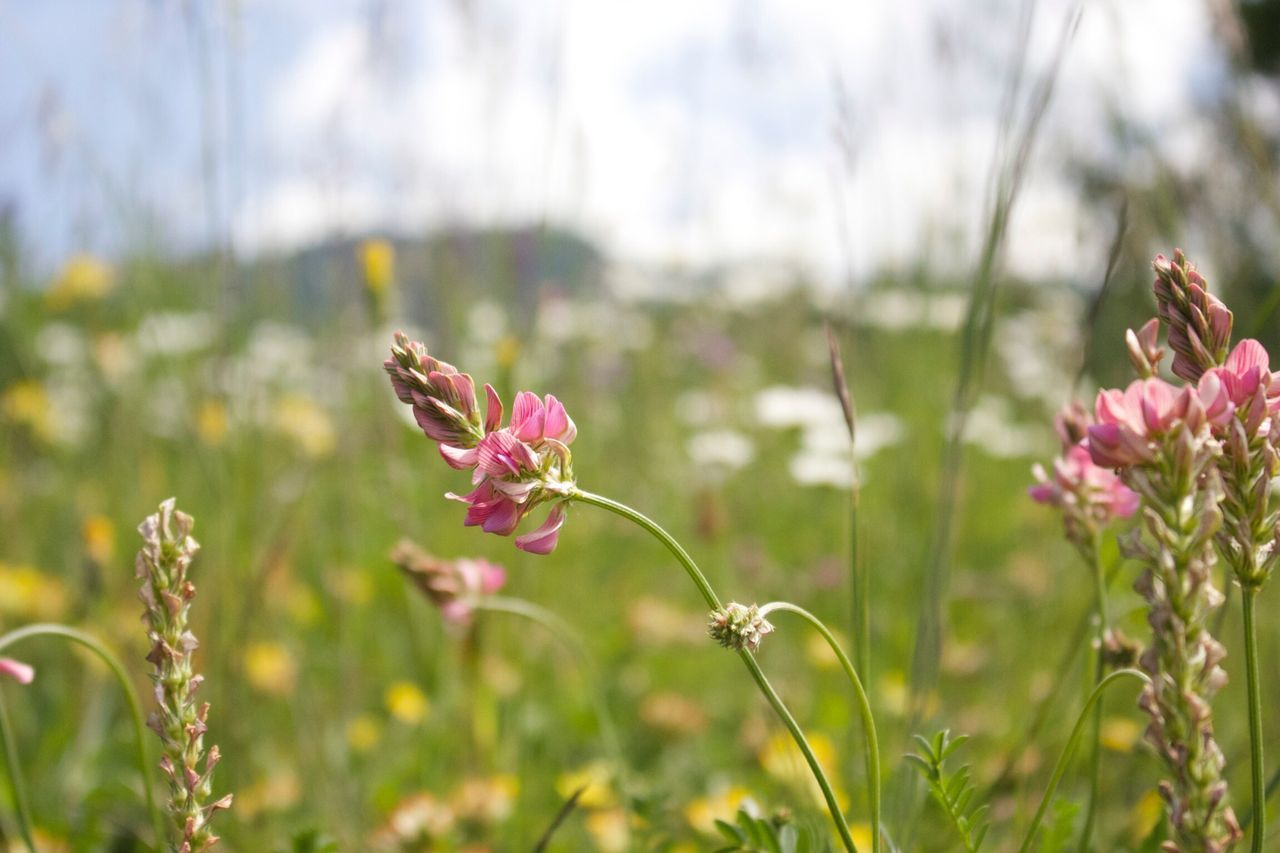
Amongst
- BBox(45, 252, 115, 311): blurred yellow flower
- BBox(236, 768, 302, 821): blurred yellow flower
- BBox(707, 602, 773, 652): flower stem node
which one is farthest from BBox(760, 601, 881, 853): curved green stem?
BBox(45, 252, 115, 311): blurred yellow flower

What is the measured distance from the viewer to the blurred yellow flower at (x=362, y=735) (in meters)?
1.77

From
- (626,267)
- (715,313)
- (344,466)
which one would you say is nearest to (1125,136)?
(344,466)

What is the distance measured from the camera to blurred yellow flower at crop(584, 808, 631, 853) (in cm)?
127

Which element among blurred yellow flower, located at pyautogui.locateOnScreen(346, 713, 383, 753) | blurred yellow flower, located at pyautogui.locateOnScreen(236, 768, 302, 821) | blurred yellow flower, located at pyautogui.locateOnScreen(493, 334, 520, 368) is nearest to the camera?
blurred yellow flower, located at pyautogui.locateOnScreen(236, 768, 302, 821)

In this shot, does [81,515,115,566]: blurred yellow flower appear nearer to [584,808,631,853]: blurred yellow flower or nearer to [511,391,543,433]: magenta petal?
[584,808,631,853]: blurred yellow flower

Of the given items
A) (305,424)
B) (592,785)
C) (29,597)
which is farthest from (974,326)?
(305,424)

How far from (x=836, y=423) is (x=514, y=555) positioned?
4.14ft

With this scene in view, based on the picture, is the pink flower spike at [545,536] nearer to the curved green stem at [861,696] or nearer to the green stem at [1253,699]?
the curved green stem at [861,696]

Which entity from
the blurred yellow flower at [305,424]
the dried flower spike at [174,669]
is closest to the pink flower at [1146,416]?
the dried flower spike at [174,669]

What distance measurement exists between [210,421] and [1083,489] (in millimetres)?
1658

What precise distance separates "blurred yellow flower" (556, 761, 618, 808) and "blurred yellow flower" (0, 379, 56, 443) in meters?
1.76

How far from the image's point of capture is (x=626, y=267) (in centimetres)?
711

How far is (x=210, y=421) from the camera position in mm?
1900

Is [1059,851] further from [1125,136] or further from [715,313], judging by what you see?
[715,313]
